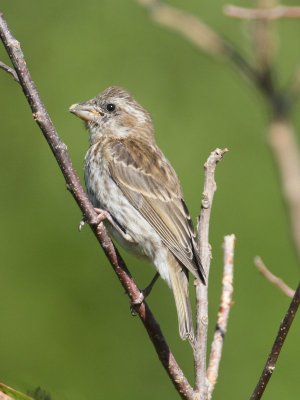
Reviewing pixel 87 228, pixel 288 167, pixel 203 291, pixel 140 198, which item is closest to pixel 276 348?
pixel 288 167

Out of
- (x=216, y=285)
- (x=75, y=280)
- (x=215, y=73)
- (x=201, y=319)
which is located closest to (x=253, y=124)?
(x=215, y=73)

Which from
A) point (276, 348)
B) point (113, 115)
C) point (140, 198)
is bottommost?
point (276, 348)

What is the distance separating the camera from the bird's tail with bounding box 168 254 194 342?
3316 millimetres

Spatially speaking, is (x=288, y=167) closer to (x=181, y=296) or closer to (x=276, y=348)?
(x=276, y=348)

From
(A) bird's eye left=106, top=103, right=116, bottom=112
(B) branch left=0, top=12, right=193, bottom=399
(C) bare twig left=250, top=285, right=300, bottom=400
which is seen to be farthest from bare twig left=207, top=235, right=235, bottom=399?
(A) bird's eye left=106, top=103, right=116, bottom=112

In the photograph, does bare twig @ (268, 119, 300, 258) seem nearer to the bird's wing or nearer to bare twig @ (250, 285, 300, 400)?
bare twig @ (250, 285, 300, 400)

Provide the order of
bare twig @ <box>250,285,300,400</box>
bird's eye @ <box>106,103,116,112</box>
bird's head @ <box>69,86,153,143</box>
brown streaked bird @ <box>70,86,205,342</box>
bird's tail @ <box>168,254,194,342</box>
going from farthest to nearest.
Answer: bird's eye @ <box>106,103,116,112</box> < bird's head @ <box>69,86,153,143</box> < brown streaked bird @ <box>70,86,205,342</box> < bird's tail @ <box>168,254,194,342</box> < bare twig @ <box>250,285,300,400</box>

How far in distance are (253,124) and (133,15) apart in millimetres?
1044

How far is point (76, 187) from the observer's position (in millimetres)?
2547

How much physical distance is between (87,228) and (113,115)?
120 centimetres

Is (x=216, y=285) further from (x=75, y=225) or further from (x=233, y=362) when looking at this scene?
(x=75, y=225)

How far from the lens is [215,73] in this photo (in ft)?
18.4

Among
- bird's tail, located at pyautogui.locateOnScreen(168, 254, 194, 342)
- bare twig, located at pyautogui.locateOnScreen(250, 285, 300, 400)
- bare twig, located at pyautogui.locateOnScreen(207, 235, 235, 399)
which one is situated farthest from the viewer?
bird's tail, located at pyautogui.locateOnScreen(168, 254, 194, 342)

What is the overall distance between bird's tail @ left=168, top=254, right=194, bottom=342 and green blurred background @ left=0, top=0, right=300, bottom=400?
1422 millimetres
